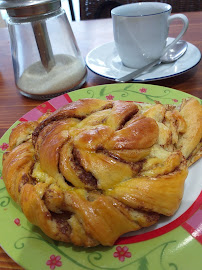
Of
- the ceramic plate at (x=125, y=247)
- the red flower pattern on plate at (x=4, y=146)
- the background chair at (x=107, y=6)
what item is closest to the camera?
the ceramic plate at (x=125, y=247)

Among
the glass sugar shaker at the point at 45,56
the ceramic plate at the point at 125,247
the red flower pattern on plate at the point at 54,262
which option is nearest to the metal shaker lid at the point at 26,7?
the glass sugar shaker at the point at 45,56

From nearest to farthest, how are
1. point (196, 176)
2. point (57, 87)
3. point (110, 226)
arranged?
point (110, 226) → point (196, 176) → point (57, 87)

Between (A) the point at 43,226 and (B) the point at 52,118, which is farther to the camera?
(B) the point at 52,118

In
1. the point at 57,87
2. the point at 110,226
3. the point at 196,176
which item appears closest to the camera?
the point at 110,226

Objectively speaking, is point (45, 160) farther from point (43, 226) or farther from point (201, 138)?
point (201, 138)

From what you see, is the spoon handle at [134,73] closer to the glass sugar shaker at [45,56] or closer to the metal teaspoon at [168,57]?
the metal teaspoon at [168,57]

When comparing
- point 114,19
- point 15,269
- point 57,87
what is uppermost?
point 114,19

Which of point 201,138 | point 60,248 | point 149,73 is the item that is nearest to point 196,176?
point 201,138

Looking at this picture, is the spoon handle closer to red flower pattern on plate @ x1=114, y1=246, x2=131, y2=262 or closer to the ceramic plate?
the ceramic plate
